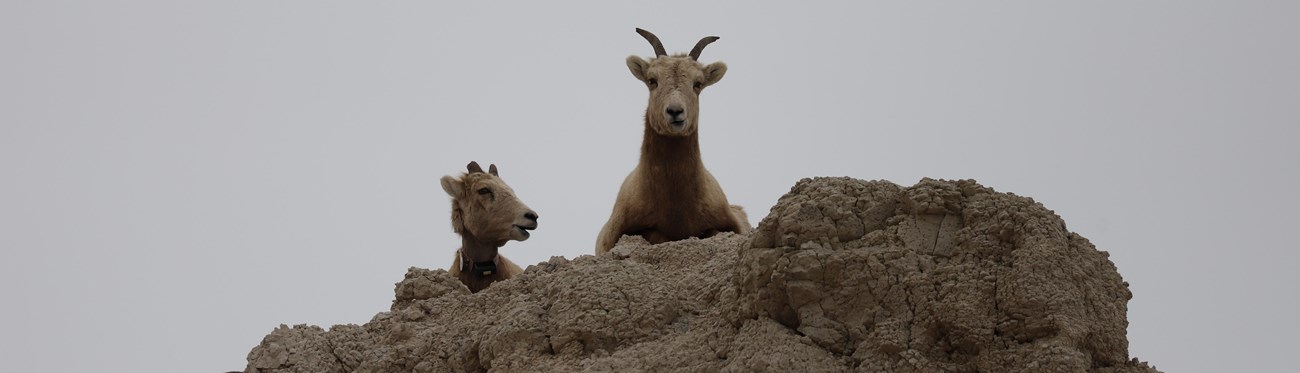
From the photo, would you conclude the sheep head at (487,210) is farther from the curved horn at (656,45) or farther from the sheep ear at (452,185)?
the curved horn at (656,45)

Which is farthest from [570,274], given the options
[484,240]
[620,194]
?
[620,194]

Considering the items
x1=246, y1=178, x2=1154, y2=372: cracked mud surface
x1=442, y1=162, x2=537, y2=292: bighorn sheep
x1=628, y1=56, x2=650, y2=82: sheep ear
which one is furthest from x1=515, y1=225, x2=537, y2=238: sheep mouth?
x1=246, y1=178, x2=1154, y2=372: cracked mud surface

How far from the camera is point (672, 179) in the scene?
50.1 feet

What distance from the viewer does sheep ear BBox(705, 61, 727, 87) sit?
54.9ft

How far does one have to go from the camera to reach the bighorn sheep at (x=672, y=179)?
49.6 feet

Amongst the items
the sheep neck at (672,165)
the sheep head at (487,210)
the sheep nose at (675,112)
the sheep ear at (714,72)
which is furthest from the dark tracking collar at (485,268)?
the sheep ear at (714,72)

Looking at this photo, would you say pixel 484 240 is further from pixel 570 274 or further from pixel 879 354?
pixel 879 354

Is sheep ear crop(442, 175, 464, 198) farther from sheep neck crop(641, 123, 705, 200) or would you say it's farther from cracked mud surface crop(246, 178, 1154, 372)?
cracked mud surface crop(246, 178, 1154, 372)

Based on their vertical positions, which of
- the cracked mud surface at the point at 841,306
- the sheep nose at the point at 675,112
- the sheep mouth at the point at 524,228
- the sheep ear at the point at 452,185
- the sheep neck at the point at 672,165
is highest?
the sheep nose at the point at 675,112

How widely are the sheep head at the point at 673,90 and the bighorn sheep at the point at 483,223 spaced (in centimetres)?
163

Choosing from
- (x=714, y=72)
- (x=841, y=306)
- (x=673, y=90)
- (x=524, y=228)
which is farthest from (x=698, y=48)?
(x=841, y=306)

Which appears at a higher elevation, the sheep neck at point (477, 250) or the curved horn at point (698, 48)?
the curved horn at point (698, 48)

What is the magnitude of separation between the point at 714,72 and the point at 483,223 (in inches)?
134

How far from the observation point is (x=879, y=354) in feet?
23.0
